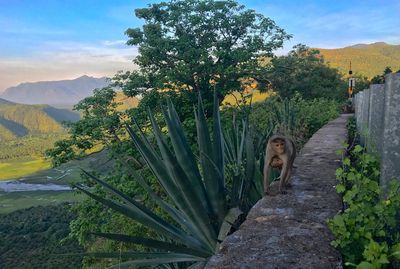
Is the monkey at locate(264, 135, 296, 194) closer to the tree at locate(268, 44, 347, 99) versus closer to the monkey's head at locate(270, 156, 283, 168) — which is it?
the monkey's head at locate(270, 156, 283, 168)

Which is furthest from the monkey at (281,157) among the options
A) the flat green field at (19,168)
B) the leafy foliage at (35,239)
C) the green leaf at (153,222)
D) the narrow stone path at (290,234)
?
the flat green field at (19,168)

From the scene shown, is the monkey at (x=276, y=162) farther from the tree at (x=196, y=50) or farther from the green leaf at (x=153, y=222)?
the tree at (x=196, y=50)

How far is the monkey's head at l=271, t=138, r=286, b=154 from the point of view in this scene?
2.84 m

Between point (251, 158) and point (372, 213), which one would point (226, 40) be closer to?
point (251, 158)

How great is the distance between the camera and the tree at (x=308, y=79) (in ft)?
65.6

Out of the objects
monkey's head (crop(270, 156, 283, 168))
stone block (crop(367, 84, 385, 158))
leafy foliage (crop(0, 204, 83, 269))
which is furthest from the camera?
leafy foliage (crop(0, 204, 83, 269))

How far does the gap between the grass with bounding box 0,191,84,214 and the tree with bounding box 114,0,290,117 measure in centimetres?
6611

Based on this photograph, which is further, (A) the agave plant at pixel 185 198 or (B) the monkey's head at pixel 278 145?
(B) the monkey's head at pixel 278 145

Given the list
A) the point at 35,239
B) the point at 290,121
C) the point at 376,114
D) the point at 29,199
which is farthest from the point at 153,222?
the point at 29,199

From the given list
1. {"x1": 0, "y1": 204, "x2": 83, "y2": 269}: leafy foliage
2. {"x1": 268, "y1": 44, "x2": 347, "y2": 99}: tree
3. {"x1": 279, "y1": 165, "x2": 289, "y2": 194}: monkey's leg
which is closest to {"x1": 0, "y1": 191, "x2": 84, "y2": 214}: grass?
{"x1": 0, "y1": 204, "x2": 83, "y2": 269}: leafy foliage

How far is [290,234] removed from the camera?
2072 millimetres

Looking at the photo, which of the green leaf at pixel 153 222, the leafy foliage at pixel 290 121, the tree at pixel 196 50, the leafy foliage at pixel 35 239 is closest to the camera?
the green leaf at pixel 153 222

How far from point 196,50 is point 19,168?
125 metres

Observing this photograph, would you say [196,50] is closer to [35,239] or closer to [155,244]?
[155,244]
